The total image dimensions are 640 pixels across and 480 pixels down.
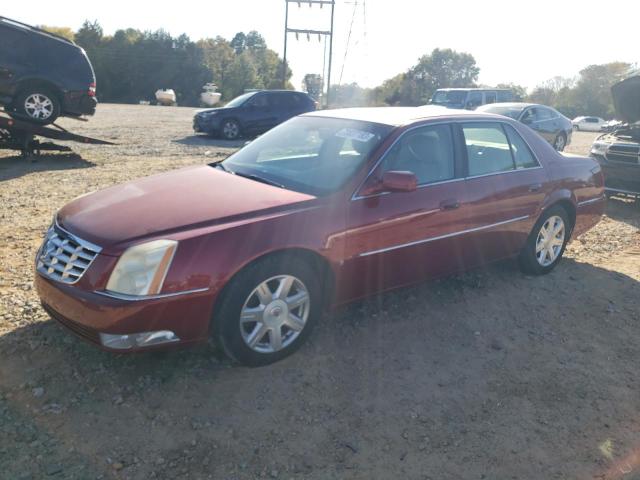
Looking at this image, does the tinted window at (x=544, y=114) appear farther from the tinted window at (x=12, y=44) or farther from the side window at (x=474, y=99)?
the tinted window at (x=12, y=44)

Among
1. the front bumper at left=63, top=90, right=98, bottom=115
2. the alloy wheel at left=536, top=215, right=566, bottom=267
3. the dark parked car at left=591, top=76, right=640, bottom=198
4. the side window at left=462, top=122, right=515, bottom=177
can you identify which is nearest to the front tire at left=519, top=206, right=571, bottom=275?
the alloy wheel at left=536, top=215, right=566, bottom=267

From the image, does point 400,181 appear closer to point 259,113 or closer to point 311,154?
point 311,154

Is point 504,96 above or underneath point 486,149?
above

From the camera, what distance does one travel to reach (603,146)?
355 inches

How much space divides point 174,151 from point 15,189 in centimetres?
533

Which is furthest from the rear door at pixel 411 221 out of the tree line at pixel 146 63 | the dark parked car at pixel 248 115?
the tree line at pixel 146 63

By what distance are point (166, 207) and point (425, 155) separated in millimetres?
2033

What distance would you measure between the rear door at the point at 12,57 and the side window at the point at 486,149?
375 inches

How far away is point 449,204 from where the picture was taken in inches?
165

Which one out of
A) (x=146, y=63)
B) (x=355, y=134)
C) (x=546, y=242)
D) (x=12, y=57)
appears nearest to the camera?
(x=355, y=134)

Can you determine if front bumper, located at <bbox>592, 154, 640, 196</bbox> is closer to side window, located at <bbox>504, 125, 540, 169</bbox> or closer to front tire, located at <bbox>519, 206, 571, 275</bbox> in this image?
front tire, located at <bbox>519, 206, 571, 275</bbox>

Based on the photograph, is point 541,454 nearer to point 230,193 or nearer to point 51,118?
point 230,193

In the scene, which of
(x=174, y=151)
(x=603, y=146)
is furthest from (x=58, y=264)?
(x=174, y=151)

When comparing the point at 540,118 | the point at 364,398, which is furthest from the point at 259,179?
the point at 540,118
